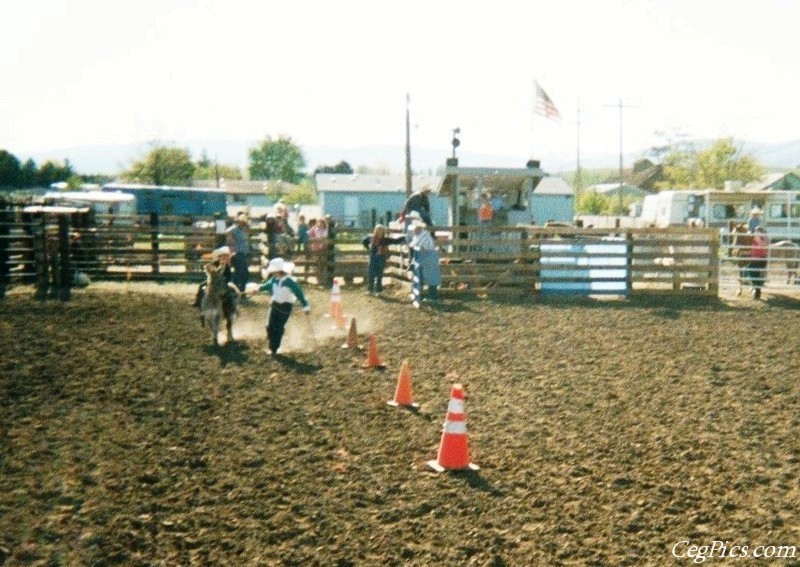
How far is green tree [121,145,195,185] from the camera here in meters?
81.6

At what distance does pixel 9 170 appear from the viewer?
62562 mm

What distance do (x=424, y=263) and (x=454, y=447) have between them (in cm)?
1254

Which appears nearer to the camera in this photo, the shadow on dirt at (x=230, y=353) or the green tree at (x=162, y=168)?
the shadow on dirt at (x=230, y=353)

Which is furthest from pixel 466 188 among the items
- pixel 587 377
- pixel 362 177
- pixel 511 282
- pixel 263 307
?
pixel 362 177

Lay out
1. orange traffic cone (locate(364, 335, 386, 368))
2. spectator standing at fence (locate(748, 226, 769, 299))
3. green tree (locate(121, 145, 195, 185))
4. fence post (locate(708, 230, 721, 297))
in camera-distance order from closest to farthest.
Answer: orange traffic cone (locate(364, 335, 386, 368)) < fence post (locate(708, 230, 721, 297)) < spectator standing at fence (locate(748, 226, 769, 299)) < green tree (locate(121, 145, 195, 185))

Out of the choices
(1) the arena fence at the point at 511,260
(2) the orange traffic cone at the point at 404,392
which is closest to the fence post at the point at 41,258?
(1) the arena fence at the point at 511,260

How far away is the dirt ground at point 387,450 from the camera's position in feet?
18.0

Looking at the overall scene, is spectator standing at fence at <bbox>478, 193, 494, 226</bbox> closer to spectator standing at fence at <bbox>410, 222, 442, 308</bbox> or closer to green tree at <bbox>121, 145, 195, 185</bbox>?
spectator standing at fence at <bbox>410, 222, 442, 308</bbox>

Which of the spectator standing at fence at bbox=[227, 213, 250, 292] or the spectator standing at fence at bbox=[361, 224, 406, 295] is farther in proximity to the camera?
the spectator standing at fence at bbox=[361, 224, 406, 295]

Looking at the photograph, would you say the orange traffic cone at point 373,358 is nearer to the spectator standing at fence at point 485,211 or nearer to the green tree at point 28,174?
the spectator standing at fence at point 485,211

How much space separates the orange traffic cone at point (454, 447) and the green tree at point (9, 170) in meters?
60.4

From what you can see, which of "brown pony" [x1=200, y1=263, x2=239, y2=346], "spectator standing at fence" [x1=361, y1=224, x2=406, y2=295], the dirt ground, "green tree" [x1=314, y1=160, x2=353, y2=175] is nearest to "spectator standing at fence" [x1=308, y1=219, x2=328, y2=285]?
"spectator standing at fence" [x1=361, y1=224, x2=406, y2=295]

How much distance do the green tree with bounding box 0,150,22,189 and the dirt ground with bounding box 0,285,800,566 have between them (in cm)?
5201

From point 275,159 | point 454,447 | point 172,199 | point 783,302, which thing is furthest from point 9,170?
point 275,159
